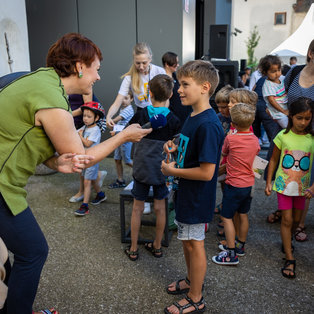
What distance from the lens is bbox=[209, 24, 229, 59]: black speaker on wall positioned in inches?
281

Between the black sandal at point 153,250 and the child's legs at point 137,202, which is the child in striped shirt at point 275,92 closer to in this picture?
the child's legs at point 137,202

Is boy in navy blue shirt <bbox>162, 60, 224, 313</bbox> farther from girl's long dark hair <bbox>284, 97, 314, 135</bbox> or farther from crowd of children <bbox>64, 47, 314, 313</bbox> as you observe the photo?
girl's long dark hair <bbox>284, 97, 314, 135</bbox>

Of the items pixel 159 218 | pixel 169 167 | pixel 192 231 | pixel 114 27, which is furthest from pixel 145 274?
pixel 114 27

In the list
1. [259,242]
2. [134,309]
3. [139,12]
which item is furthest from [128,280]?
[139,12]

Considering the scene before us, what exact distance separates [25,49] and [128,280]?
4.06m

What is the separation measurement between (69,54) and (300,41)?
56.6 feet

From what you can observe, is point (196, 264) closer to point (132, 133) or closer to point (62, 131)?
point (132, 133)

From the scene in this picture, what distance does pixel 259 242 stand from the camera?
333 centimetres

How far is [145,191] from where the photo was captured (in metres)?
3.00

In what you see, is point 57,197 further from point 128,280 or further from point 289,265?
point 289,265

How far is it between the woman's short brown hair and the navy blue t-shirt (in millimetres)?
744

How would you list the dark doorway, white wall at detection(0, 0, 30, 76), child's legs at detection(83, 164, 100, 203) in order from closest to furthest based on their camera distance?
child's legs at detection(83, 164, 100, 203), white wall at detection(0, 0, 30, 76), the dark doorway

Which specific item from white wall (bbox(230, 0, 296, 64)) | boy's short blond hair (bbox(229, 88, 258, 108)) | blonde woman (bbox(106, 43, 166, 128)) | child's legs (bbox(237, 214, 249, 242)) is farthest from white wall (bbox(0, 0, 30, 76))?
white wall (bbox(230, 0, 296, 64))

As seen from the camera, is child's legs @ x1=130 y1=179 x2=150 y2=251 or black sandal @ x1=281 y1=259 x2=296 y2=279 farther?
child's legs @ x1=130 y1=179 x2=150 y2=251
